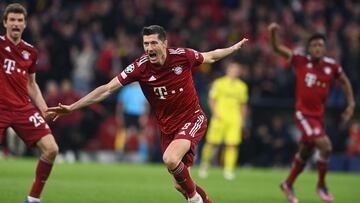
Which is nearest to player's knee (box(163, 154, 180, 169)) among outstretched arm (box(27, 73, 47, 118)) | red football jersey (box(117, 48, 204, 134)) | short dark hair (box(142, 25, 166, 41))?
red football jersey (box(117, 48, 204, 134))

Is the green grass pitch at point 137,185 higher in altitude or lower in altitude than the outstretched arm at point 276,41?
lower

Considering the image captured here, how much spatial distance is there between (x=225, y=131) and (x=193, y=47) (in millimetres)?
4702

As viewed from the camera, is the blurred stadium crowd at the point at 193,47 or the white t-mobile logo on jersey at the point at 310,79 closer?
the white t-mobile logo on jersey at the point at 310,79

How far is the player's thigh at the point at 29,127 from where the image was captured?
10.5 metres

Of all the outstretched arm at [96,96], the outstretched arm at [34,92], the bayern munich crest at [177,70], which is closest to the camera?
the outstretched arm at [96,96]

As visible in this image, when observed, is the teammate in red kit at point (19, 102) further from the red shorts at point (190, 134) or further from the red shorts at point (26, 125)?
the red shorts at point (190, 134)

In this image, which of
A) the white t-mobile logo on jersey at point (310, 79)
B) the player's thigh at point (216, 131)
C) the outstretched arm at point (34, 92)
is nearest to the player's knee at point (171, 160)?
the outstretched arm at point (34, 92)

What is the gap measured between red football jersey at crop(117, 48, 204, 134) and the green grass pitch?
6.74 ft

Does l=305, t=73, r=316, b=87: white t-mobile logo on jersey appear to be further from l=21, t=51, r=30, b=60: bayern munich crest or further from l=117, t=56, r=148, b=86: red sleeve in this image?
l=21, t=51, r=30, b=60: bayern munich crest

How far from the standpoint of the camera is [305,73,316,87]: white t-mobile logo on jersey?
541 inches

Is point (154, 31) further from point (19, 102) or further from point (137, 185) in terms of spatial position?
point (137, 185)

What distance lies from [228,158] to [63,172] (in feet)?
13.0

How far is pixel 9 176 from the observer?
15.7 meters

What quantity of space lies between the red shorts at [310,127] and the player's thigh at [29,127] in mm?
4878
